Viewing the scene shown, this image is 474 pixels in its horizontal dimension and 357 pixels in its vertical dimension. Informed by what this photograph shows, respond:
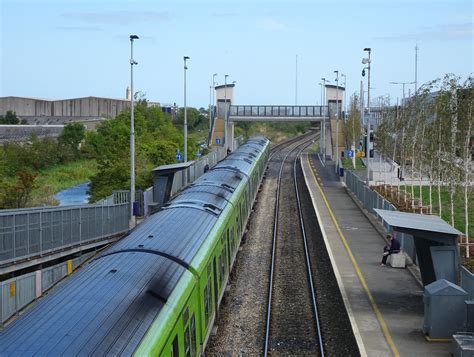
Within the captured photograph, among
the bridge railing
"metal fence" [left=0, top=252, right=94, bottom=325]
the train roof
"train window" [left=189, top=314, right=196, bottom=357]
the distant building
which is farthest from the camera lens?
the distant building

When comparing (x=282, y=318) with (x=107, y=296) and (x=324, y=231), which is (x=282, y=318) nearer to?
(x=107, y=296)

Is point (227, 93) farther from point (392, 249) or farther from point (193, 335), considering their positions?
point (193, 335)

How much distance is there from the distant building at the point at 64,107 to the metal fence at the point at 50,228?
86831mm

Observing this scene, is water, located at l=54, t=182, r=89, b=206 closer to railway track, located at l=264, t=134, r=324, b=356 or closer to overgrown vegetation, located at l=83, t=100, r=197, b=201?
overgrown vegetation, located at l=83, t=100, r=197, b=201

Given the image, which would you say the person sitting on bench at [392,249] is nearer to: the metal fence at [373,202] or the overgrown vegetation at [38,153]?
the metal fence at [373,202]

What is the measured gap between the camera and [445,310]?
53.8ft

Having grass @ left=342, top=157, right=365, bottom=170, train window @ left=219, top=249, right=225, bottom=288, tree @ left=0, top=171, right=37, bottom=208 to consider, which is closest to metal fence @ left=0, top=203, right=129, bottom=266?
tree @ left=0, top=171, right=37, bottom=208

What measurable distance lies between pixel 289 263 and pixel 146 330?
17582 mm

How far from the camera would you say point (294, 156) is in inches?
3236

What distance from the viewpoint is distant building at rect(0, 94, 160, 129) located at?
374ft

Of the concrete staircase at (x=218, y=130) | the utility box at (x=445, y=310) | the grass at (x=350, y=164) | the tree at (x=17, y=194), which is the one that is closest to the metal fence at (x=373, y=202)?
the utility box at (x=445, y=310)

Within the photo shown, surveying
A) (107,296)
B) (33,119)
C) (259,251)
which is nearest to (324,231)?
(259,251)

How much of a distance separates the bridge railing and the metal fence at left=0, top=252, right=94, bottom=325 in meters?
55.4

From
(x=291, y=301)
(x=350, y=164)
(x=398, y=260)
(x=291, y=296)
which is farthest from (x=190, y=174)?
(x=350, y=164)
